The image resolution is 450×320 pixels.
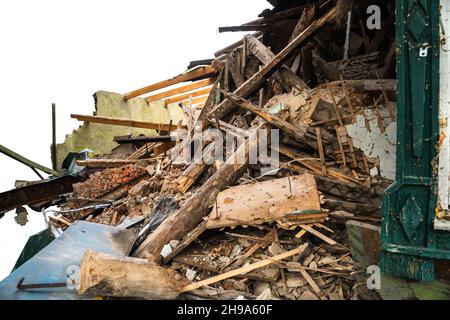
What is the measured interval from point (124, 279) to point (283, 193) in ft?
7.08

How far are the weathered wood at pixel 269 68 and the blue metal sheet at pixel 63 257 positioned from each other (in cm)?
290

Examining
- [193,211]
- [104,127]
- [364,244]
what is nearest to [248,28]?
[193,211]

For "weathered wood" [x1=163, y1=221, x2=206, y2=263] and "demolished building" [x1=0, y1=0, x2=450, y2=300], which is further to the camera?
"weathered wood" [x1=163, y1=221, x2=206, y2=263]

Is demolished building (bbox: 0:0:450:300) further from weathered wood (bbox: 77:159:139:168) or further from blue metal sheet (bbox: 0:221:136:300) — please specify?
weathered wood (bbox: 77:159:139:168)

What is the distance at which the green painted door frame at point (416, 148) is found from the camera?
245 centimetres

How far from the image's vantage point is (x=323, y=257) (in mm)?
3555

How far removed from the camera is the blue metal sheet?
3224mm

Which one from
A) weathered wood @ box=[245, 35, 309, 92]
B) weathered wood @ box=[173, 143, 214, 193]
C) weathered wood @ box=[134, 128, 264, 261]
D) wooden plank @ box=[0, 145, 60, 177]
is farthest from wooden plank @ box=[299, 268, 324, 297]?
wooden plank @ box=[0, 145, 60, 177]

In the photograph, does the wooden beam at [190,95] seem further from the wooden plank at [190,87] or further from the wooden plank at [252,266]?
the wooden plank at [252,266]

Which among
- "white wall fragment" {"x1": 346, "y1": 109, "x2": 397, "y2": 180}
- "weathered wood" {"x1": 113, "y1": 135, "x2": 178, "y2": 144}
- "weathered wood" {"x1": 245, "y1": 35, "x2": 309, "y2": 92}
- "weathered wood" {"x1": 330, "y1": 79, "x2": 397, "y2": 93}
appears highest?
"weathered wood" {"x1": 245, "y1": 35, "x2": 309, "y2": 92}

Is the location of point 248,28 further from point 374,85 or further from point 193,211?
point 193,211

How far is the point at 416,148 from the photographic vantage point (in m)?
2.51

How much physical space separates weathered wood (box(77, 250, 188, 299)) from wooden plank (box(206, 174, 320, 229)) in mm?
903
